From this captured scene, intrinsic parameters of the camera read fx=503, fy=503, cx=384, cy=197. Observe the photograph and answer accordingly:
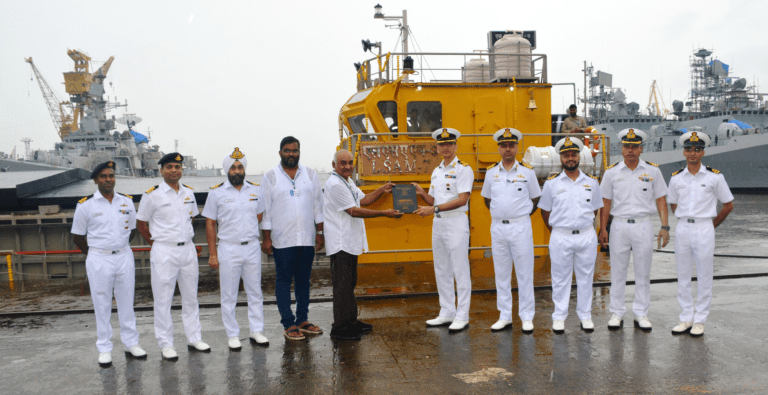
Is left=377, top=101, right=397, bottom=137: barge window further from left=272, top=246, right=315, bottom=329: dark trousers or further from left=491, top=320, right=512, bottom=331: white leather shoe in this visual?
left=491, top=320, right=512, bottom=331: white leather shoe

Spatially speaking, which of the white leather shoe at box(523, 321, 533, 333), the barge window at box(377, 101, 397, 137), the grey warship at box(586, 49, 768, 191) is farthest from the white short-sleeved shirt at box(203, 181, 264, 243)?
the grey warship at box(586, 49, 768, 191)

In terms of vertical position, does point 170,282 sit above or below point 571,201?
below

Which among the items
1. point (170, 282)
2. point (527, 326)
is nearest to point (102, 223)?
point (170, 282)

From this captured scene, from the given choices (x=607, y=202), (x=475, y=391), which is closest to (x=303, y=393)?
(x=475, y=391)

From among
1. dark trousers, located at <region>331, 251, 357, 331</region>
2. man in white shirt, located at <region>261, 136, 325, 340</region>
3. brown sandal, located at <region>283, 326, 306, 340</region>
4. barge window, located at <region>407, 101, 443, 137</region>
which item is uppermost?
barge window, located at <region>407, 101, 443, 137</region>

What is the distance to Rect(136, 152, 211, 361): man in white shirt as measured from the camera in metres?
4.78

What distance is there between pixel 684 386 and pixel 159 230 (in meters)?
4.64

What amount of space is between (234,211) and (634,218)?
4.17 metres

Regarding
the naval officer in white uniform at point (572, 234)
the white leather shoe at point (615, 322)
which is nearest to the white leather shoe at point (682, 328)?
the white leather shoe at point (615, 322)

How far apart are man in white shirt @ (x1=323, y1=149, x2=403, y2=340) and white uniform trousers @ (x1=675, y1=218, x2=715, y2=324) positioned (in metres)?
3.10

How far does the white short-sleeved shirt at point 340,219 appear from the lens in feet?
16.8

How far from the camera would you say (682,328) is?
5.11 m

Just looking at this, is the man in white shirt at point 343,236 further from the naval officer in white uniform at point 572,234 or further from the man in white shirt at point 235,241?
→ the naval officer in white uniform at point 572,234

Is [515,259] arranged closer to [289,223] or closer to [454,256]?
[454,256]
